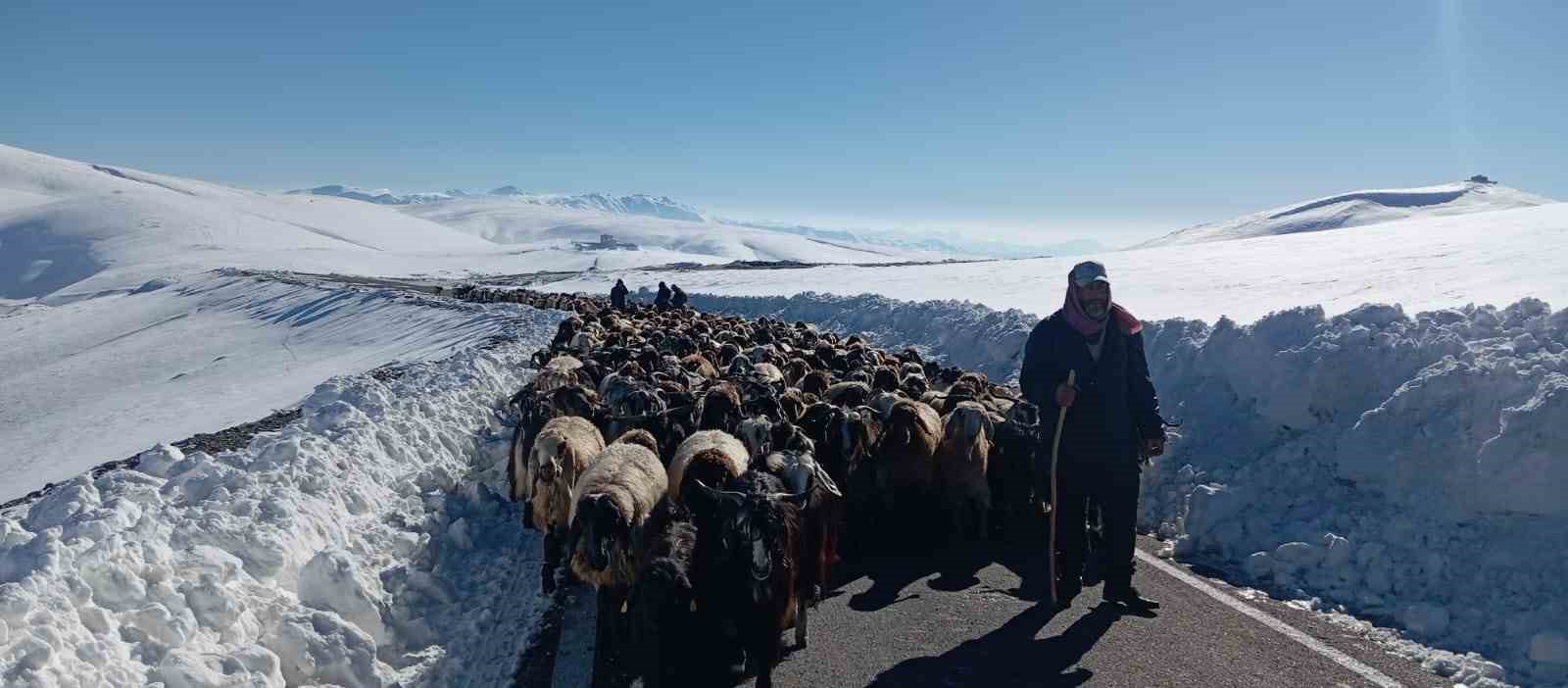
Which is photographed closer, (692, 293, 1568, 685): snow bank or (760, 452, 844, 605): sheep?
(692, 293, 1568, 685): snow bank

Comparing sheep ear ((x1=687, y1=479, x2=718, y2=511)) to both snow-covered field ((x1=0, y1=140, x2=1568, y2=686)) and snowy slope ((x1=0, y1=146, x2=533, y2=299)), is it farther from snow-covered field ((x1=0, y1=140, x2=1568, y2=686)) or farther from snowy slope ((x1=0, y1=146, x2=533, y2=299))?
snowy slope ((x1=0, y1=146, x2=533, y2=299))

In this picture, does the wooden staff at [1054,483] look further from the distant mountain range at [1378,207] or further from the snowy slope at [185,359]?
the distant mountain range at [1378,207]

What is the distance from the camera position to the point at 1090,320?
6.77 metres

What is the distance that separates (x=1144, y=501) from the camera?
31.5 feet

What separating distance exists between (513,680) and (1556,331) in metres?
8.96

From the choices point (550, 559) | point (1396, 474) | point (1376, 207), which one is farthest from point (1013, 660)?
point (1376, 207)

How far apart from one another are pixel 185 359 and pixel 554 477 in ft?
131

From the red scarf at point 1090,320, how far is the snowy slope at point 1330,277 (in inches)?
290

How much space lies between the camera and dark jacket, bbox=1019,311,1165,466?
671 cm

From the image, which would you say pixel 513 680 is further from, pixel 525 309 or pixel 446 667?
pixel 525 309

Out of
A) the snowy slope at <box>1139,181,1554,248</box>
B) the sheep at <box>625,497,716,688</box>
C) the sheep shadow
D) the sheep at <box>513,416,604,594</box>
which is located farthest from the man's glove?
the snowy slope at <box>1139,181,1554,248</box>

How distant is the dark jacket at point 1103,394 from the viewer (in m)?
6.71

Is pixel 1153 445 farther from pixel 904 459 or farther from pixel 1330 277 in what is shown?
pixel 1330 277

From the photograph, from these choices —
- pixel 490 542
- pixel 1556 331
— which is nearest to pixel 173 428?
pixel 490 542
